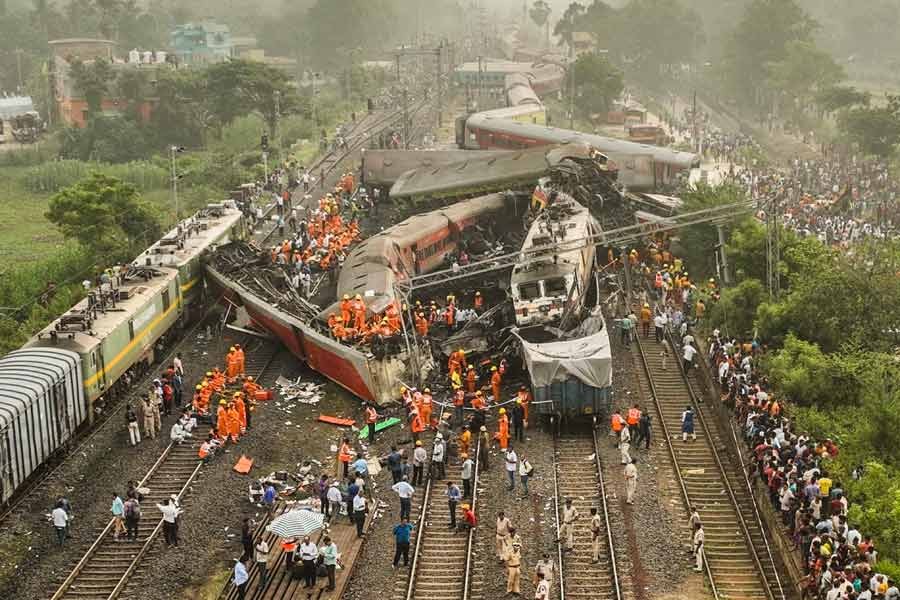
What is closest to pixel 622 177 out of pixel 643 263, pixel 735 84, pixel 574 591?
pixel 643 263

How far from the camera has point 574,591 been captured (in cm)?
2092

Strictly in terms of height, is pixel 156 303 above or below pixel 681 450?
above

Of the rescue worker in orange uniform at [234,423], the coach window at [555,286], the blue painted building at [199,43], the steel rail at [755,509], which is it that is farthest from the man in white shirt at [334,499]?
the blue painted building at [199,43]

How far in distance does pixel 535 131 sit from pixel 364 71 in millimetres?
47247

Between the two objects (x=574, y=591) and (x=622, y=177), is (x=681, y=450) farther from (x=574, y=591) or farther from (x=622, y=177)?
(x=622, y=177)

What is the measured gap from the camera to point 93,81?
280 feet

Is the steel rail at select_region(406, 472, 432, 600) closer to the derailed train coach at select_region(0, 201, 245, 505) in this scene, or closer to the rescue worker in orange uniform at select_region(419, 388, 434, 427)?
the rescue worker in orange uniform at select_region(419, 388, 434, 427)

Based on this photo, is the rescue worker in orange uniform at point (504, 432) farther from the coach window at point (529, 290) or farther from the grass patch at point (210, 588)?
the grass patch at point (210, 588)

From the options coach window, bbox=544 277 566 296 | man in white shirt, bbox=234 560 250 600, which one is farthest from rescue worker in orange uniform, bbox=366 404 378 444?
man in white shirt, bbox=234 560 250 600

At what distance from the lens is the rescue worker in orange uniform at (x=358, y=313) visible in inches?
1213

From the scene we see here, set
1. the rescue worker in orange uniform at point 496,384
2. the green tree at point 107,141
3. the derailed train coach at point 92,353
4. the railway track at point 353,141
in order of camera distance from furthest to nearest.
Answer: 1. the green tree at point 107,141
2. the railway track at point 353,141
3. the rescue worker in orange uniform at point 496,384
4. the derailed train coach at point 92,353

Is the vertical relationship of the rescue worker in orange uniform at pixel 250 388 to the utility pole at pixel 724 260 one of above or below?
below

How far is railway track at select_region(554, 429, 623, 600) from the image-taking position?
69.1 ft

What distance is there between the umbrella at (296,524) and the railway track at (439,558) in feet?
6.78
